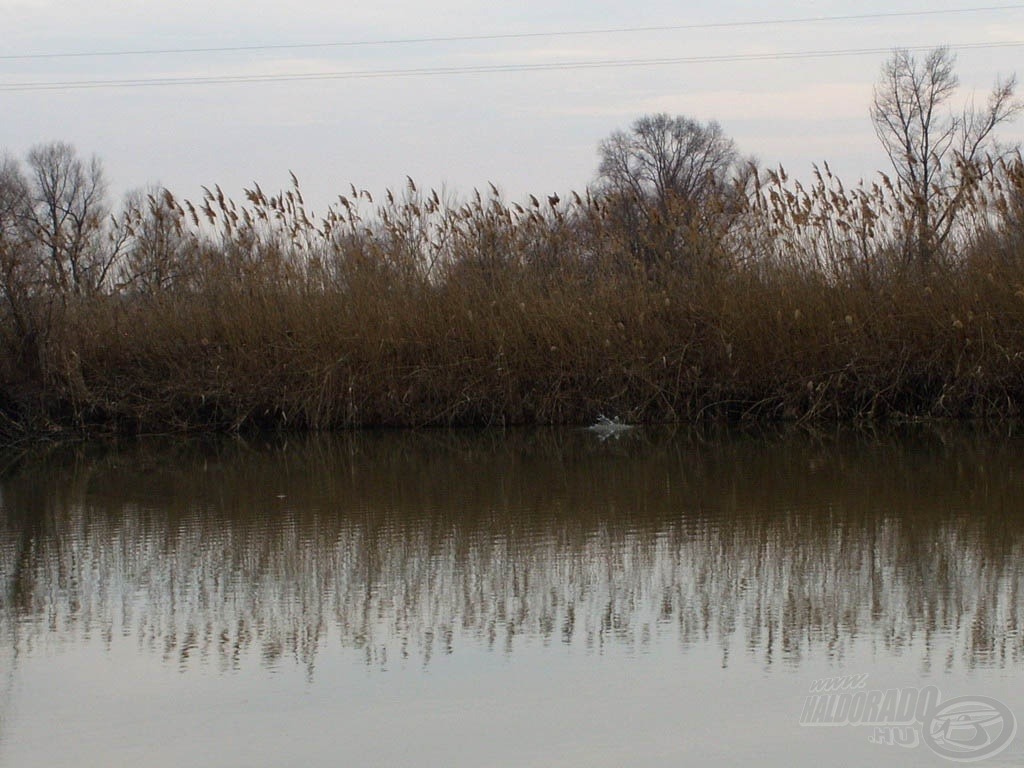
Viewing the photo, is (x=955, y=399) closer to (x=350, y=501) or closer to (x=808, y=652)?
(x=350, y=501)

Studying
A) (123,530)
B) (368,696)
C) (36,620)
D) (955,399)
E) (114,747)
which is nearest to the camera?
(114,747)

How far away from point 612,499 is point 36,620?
3147 millimetres

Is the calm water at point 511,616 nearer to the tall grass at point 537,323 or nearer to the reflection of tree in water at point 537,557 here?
the reflection of tree in water at point 537,557

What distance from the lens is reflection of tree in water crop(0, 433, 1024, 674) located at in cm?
386

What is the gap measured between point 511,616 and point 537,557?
930 mm

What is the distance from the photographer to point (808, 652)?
354cm

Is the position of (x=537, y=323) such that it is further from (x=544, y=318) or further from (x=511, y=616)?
(x=511, y=616)

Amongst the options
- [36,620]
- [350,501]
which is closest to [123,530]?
[350,501]

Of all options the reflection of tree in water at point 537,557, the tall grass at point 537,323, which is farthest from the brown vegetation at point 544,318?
the reflection of tree in water at point 537,557

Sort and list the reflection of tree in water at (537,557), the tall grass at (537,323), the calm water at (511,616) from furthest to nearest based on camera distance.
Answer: the tall grass at (537,323) → the reflection of tree in water at (537,557) → the calm water at (511,616)

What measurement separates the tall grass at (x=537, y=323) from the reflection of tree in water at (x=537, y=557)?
2.43 metres

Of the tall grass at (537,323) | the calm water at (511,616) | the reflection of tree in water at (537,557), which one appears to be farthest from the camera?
the tall grass at (537,323)

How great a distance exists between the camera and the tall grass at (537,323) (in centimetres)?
1069

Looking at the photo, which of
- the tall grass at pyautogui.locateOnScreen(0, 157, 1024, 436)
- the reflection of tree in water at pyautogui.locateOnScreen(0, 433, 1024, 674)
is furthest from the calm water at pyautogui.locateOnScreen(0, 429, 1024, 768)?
the tall grass at pyautogui.locateOnScreen(0, 157, 1024, 436)
